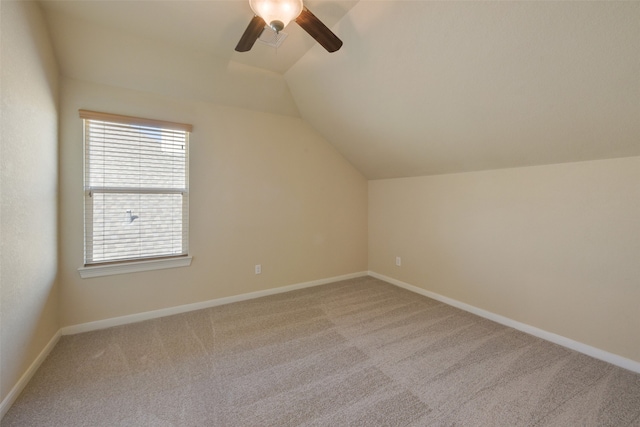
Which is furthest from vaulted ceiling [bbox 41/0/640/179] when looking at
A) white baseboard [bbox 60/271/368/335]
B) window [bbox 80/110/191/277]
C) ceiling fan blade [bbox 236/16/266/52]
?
white baseboard [bbox 60/271/368/335]

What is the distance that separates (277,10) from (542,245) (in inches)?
111

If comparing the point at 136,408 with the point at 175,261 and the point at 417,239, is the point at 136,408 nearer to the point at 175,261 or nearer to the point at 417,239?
the point at 175,261

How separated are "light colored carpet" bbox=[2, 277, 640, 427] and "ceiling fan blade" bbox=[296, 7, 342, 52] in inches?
89.3

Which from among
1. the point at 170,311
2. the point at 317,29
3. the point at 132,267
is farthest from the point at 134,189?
the point at 317,29

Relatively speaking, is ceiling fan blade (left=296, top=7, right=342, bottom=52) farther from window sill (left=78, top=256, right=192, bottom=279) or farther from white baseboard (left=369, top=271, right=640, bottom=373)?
white baseboard (left=369, top=271, right=640, bottom=373)

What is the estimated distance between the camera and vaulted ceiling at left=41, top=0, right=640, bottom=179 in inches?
60.6

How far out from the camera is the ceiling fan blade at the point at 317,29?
4.91 feet

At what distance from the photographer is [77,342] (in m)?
2.26

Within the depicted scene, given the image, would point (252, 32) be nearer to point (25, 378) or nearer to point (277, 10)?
point (277, 10)

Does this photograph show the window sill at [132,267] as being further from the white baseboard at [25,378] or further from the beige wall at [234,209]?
the white baseboard at [25,378]

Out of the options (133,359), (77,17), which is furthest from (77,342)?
(77,17)

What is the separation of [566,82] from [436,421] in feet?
7.32

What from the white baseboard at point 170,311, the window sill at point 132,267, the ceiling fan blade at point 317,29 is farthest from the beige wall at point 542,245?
the window sill at point 132,267

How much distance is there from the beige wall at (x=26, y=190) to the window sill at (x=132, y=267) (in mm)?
237
